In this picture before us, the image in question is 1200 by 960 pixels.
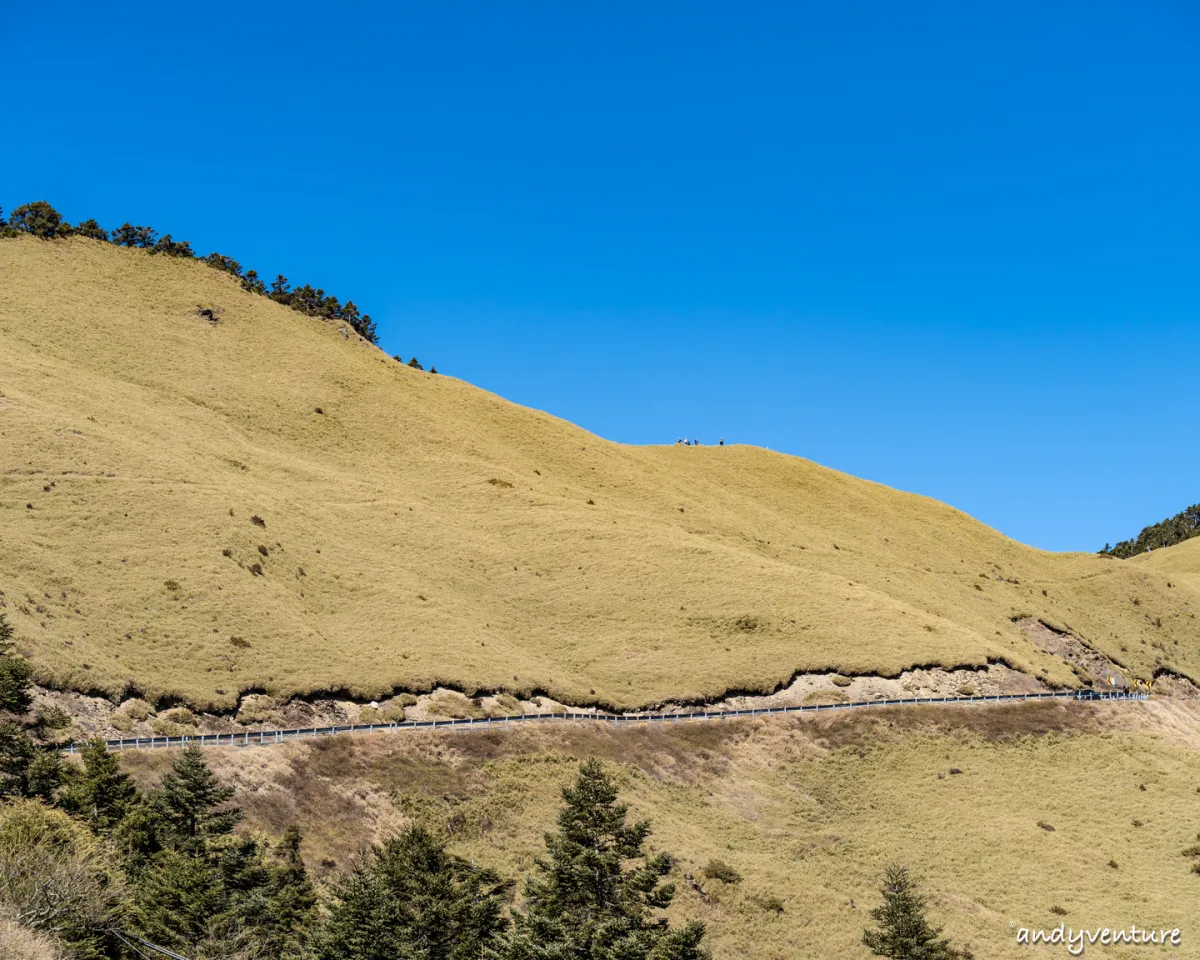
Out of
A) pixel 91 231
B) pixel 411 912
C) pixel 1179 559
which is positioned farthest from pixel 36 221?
pixel 1179 559

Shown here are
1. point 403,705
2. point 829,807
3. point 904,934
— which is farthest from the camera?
point 403,705

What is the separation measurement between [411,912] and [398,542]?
52.7m

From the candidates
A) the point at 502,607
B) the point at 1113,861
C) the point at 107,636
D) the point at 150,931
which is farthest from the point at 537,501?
the point at 150,931

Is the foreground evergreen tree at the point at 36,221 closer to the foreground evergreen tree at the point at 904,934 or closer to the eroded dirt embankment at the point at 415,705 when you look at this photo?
the eroded dirt embankment at the point at 415,705

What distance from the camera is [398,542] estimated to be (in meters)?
86.5

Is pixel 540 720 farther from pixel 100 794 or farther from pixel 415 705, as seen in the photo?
pixel 100 794

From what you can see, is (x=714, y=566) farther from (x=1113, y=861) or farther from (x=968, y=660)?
(x=1113, y=861)

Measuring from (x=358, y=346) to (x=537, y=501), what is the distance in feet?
129

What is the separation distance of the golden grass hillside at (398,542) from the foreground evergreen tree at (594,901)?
27.8 m

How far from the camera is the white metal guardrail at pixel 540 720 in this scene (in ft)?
174

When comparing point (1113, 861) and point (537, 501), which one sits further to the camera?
point (537, 501)

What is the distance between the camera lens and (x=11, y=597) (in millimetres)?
60312

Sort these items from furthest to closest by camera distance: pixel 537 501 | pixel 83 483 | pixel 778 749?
pixel 537 501 < pixel 83 483 < pixel 778 749

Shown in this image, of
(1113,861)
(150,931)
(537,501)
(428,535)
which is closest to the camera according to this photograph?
(150,931)
